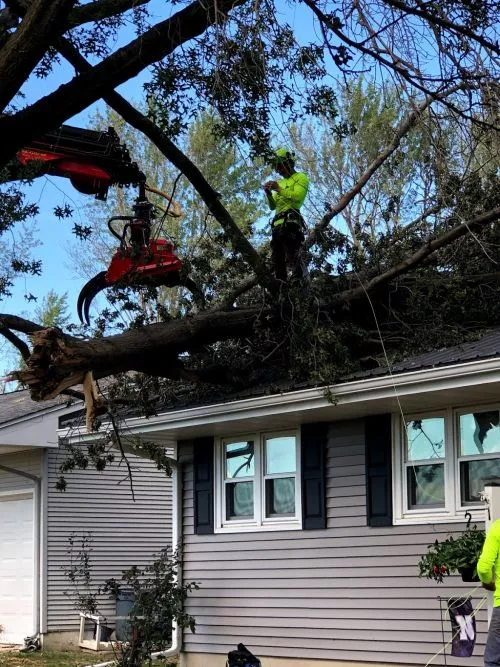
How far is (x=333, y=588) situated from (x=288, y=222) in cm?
416

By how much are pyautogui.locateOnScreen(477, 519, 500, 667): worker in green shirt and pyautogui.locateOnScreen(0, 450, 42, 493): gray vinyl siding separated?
1162cm

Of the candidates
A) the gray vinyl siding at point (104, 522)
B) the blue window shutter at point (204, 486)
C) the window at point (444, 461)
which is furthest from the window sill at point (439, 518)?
the gray vinyl siding at point (104, 522)

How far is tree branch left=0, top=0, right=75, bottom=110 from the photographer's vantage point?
8.45 m

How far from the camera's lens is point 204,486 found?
542 inches

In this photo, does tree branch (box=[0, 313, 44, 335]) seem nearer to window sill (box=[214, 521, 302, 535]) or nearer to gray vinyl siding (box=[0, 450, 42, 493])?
window sill (box=[214, 521, 302, 535])

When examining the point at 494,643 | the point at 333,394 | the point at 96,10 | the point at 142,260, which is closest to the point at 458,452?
Result: the point at 333,394

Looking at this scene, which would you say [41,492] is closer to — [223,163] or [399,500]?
[399,500]

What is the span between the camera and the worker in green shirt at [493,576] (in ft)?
26.9

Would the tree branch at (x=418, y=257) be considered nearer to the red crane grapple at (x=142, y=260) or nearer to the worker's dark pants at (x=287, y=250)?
the worker's dark pants at (x=287, y=250)

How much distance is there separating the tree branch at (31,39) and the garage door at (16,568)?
11485 mm

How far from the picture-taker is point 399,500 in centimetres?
1115

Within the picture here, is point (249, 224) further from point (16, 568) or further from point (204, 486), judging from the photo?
point (16, 568)

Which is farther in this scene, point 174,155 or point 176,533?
point 176,533

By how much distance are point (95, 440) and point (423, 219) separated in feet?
16.7
